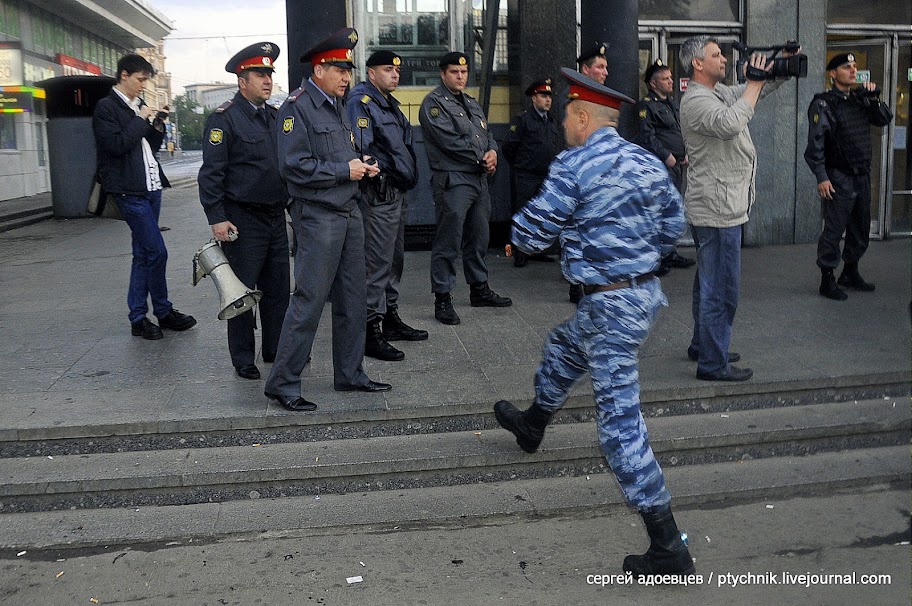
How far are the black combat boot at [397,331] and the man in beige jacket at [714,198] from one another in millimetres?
2045

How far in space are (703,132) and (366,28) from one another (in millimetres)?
5965

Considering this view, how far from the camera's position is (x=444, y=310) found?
7406 millimetres

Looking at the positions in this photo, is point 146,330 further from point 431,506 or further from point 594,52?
point 594,52

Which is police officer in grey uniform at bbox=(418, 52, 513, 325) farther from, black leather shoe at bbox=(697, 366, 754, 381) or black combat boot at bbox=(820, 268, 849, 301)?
black combat boot at bbox=(820, 268, 849, 301)

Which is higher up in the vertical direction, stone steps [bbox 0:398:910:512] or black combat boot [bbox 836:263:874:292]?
black combat boot [bbox 836:263:874:292]

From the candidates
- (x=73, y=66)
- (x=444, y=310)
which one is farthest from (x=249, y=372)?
(x=73, y=66)

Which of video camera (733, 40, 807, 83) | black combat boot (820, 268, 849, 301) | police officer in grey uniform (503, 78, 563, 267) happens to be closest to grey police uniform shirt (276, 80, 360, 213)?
video camera (733, 40, 807, 83)

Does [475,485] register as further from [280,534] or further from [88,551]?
[88,551]

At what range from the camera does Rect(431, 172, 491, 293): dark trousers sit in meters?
7.34

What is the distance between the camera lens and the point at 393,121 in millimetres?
6551

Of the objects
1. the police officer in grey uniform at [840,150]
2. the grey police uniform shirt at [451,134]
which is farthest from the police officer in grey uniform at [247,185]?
the police officer in grey uniform at [840,150]

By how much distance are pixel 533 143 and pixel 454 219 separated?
8.50ft

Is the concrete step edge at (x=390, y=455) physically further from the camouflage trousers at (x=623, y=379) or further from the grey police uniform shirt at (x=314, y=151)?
the grey police uniform shirt at (x=314, y=151)

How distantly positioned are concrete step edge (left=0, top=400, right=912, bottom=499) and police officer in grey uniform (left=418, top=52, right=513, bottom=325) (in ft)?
7.21
